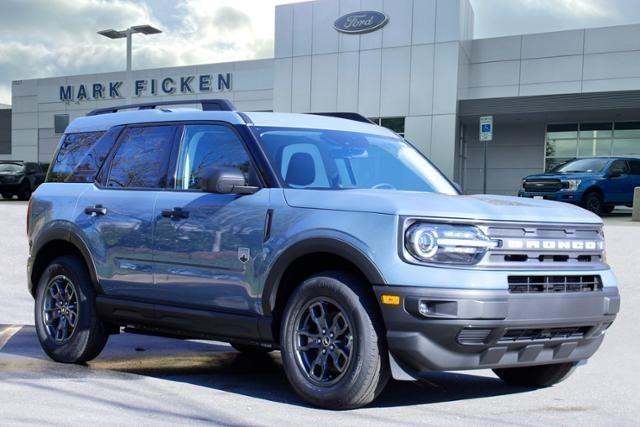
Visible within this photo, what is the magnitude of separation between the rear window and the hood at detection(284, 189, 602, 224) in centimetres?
215

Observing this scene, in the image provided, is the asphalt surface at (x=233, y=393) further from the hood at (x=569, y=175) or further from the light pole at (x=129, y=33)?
the light pole at (x=129, y=33)

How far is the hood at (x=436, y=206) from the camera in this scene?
4844 millimetres

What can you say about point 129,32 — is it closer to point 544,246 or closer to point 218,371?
point 218,371

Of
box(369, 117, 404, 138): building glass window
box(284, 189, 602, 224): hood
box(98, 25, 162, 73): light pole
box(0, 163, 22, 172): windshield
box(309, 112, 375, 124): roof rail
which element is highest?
box(98, 25, 162, 73): light pole

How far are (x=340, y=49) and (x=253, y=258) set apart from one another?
94.8ft

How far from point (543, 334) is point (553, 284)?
0.30 metres

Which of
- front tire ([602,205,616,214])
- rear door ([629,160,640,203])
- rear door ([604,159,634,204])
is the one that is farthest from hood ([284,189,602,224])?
rear door ([629,160,640,203])

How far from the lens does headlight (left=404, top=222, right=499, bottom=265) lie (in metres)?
4.79

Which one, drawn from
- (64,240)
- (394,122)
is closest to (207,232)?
(64,240)

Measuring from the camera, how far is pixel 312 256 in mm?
5316

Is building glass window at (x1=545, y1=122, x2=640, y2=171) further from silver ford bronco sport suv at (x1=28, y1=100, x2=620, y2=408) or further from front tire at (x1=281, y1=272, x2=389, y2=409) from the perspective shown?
front tire at (x1=281, y1=272, x2=389, y2=409)

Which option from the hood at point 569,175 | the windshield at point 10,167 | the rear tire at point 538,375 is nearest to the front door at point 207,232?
the rear tire at point 538,375

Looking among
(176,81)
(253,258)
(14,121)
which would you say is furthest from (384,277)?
(14,121)

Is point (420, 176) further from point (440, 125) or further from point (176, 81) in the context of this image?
point (176, 81)
